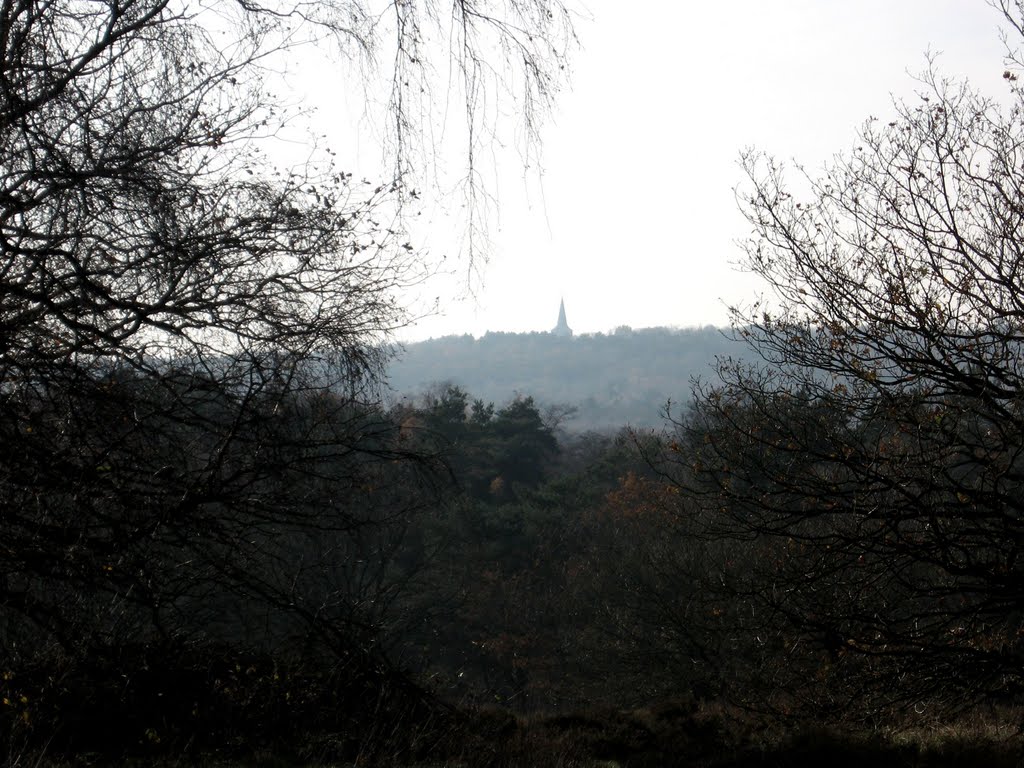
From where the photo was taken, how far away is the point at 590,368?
10550cm

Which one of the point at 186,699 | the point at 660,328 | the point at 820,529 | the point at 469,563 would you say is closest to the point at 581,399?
the point at 660,328

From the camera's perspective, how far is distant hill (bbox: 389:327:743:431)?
288 ft

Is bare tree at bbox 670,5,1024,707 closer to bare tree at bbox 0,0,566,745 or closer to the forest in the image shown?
the forest

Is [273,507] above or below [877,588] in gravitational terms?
above

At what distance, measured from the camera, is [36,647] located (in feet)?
16.5

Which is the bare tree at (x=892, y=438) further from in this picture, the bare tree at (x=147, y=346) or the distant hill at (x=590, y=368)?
the distant hill at (x=590, y=368)

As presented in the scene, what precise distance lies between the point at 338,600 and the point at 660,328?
324 ft

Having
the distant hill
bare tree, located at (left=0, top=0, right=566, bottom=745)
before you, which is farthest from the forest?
the distant hill

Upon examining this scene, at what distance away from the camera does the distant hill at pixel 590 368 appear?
87.8m

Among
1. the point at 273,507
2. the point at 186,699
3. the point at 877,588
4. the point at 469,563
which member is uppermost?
the point at 273,507

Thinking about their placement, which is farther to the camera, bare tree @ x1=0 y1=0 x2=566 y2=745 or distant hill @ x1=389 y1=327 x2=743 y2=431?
distant hill @ x1=389 y1=327 x2=743 y2=431

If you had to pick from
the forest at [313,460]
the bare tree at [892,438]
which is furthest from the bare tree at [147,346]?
the bare tree at [892,438]

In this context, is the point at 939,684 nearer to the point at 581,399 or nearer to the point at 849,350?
the point at 849,350

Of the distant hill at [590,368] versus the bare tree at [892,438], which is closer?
the bare tree at [892,438]
